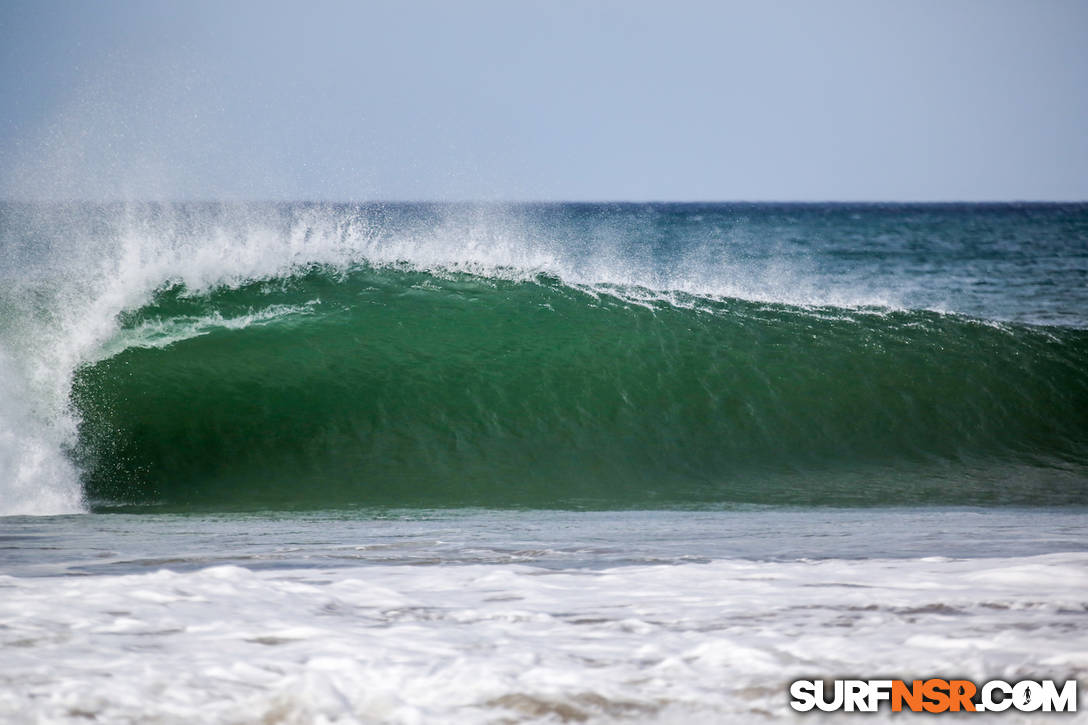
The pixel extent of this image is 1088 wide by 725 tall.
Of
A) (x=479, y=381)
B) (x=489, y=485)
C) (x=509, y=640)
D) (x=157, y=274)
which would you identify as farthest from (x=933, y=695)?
(x=157, y=274)

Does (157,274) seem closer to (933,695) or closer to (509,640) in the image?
(509,640)

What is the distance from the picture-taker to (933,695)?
5.77 feet

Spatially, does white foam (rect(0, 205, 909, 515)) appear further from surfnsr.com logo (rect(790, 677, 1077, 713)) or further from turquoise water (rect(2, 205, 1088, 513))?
surfnsr.com logo (rect(790, 677, 1077, 713))

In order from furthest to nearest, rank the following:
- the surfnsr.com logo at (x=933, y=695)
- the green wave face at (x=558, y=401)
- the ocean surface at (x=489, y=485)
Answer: the green wave face at (x=558, y=401) → the ocean surface at (x=489, y=485) → the surfnsr.com logo at (x=933, y=695)

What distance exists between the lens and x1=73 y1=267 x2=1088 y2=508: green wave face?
5.90m

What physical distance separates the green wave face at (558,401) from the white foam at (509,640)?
2.81m

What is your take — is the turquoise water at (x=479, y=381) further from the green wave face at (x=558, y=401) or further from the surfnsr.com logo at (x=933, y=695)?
the surfnsr.com logo at (x=933, y=695)

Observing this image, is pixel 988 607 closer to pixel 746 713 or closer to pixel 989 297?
pixel 746 713

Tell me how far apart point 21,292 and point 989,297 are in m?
16.6

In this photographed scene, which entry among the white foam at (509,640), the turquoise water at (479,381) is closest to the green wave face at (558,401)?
the turquoise water at (479,381)

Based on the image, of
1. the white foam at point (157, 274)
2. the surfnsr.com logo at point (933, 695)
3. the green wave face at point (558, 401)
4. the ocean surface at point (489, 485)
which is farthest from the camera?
the green wave face at point (558, 401)

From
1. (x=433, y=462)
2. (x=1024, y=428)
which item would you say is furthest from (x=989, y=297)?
(x=433, y=462)

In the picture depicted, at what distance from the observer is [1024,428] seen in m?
7.24

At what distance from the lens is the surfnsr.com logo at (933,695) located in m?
1.70
